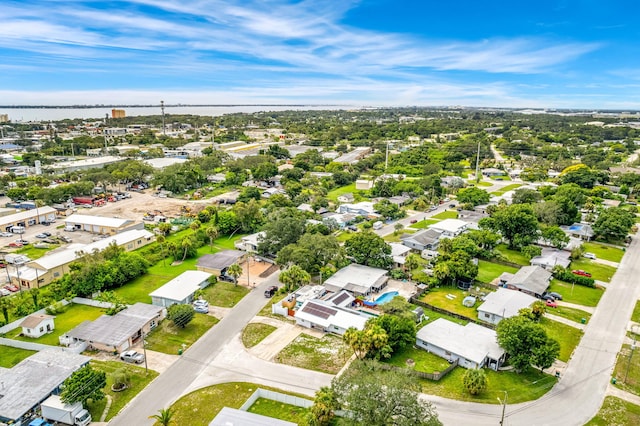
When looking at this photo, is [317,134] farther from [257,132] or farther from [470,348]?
[470,348]

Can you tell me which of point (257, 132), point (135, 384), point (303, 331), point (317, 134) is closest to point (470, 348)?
point (303, 331)

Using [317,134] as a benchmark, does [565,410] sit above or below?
below

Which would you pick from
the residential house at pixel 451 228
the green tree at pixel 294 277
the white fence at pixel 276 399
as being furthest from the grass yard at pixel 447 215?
the white fence at pixel 276 399

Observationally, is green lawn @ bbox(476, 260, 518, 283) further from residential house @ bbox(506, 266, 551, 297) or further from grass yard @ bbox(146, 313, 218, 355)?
grass yard @ bbox(146, 313, 218, 355)

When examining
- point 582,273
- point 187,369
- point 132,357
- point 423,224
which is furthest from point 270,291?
point 582,273

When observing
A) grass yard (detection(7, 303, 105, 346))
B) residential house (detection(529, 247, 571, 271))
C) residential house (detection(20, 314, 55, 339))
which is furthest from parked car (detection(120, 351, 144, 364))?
residential house (detection(529, 247, 571, 271))

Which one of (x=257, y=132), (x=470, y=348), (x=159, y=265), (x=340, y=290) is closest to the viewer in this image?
(x=470, y=348)
